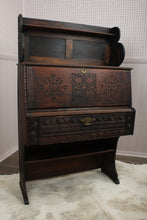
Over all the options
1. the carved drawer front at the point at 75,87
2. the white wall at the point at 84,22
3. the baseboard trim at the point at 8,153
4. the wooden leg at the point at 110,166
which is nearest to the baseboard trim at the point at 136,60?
the white wall at the point at 84,22

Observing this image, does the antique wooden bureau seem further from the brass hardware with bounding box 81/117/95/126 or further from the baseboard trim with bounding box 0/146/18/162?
the baseboard trim with bounding box 0/146/18/162

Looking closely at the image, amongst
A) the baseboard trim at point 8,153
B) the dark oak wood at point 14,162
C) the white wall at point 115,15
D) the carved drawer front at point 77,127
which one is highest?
the white wall at point 115,15

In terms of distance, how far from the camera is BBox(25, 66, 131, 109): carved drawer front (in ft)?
5.69

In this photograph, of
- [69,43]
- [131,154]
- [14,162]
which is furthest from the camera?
[131,154]

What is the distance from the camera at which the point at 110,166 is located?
2.47 metres

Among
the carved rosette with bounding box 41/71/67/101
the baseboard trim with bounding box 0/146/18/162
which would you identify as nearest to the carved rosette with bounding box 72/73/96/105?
the carved rosette with bounding box 41/71/67/101

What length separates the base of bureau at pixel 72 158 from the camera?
2.15m

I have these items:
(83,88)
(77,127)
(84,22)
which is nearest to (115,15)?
(84,22)

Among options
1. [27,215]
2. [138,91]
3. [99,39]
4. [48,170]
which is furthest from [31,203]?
[138,91]

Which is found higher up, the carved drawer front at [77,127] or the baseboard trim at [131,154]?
the carved drawer front at [77,127]

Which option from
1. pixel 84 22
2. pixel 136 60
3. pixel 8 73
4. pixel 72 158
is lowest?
pixel 72 158

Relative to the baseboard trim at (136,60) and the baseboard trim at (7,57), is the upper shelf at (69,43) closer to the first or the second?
the baseboard trim at (136,60)

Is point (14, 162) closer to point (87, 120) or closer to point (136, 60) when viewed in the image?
point (87, 120)

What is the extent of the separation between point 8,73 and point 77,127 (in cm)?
159
